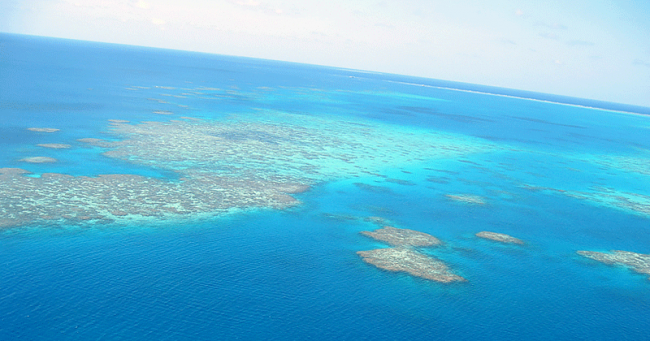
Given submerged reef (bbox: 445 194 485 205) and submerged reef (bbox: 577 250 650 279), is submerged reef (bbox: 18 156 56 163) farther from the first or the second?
submerged reef (bbox: 577 250 650 279)

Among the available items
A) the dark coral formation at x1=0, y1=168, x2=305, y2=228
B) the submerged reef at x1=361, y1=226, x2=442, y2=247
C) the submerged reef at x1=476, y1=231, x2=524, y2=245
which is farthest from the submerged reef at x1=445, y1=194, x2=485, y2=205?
the dark coral formation at x1=0, y1=168, x2=305, y2=228

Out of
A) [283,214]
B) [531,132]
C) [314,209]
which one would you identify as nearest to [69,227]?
[283,214]

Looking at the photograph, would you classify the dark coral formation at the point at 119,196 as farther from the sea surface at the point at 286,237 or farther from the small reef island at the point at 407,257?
the small reef island at the point at 407,257

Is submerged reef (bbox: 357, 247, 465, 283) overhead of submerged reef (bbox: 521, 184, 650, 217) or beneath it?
beneath

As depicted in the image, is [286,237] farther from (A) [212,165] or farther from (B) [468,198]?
(B) [468,198]

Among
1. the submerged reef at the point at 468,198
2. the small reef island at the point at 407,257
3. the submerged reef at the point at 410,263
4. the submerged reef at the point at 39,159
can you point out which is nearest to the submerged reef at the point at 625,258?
the submerged reef at the point at 468,198
